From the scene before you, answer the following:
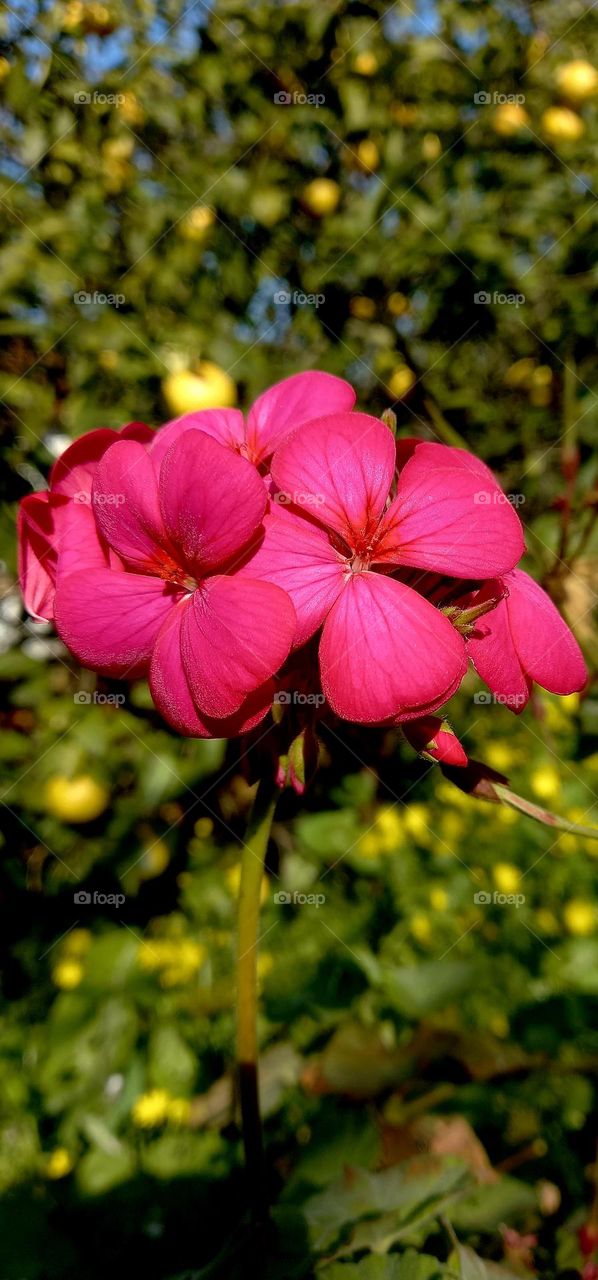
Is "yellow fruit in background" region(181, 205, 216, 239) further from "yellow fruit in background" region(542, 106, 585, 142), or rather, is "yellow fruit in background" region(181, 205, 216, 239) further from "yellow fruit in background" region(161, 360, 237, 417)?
"yellow fruit in background" region(542, 106, 585, 142)

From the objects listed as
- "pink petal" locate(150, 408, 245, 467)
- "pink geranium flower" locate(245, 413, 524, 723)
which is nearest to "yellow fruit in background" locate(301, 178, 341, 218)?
"pink petal" locate(150, 408, 245, 467)

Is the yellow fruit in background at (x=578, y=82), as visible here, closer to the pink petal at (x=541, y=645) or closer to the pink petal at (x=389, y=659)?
the pink petal at (x=541, y=645)

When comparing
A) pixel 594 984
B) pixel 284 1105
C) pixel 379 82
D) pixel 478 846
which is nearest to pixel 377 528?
pixel 284 1105

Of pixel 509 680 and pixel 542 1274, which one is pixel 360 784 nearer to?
pixel 542 1274

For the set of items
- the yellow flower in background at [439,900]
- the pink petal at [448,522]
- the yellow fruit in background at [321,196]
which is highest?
the yellow fruit in background at [321,196]

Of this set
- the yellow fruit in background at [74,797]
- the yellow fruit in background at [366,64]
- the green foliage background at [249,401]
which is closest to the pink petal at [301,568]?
the green foliage background at [249,401]

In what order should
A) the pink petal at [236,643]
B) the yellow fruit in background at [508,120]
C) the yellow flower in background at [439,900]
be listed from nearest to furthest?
the pink petal at [236,643] → the yellow fruit in background at [508,120] → the yellow flower in background at [439,900]
